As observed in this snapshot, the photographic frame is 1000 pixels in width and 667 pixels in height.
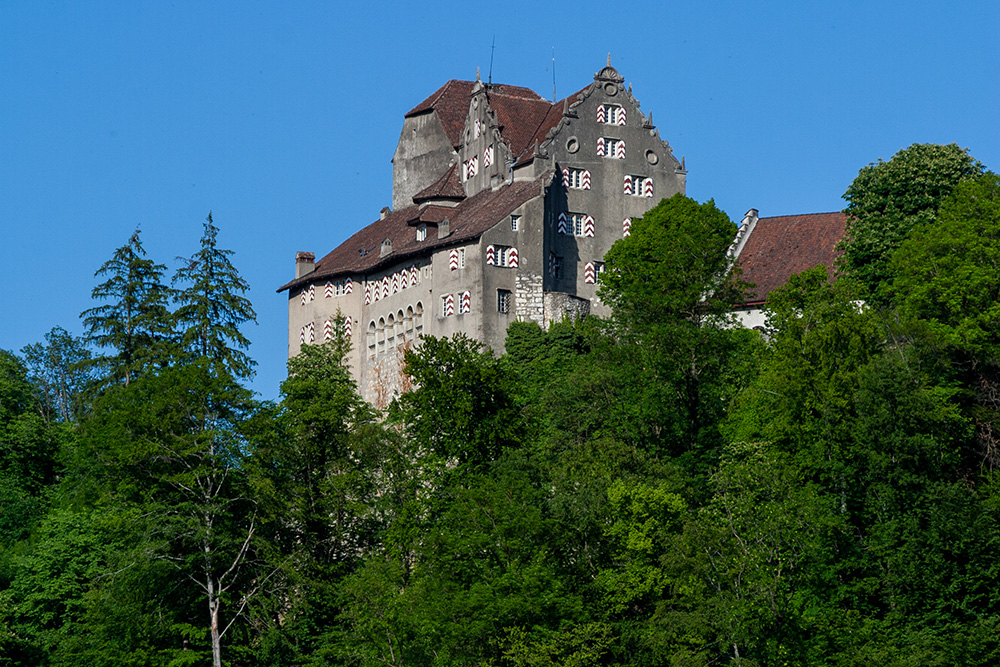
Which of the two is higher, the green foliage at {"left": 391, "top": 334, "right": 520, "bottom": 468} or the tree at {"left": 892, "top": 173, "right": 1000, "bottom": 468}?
the tree at {"left": 892, "top": 173, "right": 1000, "bottom": 468}

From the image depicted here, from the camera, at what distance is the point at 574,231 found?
81.8 meters

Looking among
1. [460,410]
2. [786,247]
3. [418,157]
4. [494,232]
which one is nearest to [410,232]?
[418,157]

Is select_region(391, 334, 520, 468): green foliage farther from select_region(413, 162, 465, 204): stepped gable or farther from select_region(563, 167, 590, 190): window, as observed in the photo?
select_region(413, 162, 465, 204): stepped gable

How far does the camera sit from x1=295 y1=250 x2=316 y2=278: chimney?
90.9 m

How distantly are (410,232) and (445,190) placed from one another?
2.88 meters

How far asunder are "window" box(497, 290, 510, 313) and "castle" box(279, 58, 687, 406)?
58 mm

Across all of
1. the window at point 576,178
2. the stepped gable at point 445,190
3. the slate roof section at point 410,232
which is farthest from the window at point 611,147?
the stepped gable at point 445,190

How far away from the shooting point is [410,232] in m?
85.7

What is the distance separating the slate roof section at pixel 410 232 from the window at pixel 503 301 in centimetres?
259

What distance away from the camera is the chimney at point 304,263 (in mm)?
90938

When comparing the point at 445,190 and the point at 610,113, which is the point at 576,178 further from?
the point at 445,190

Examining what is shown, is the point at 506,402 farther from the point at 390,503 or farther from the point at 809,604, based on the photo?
the point at 809,604

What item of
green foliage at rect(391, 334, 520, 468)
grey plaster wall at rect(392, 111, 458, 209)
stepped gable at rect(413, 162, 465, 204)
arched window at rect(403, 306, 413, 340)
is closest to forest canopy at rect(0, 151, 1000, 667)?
green foliage at rect(391, 334, 520, 468)

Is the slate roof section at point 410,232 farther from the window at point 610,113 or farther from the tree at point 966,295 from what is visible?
the tree at point 966,295
